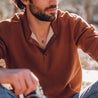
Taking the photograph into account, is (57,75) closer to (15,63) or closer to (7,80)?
(15,63)

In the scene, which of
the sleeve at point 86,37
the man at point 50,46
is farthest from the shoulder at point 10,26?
the sleeve at point 86,37

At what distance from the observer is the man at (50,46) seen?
2061mm

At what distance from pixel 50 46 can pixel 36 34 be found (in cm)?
20

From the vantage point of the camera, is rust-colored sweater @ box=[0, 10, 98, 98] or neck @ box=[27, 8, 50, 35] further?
neck @ box=[27, 8, 50, 35]

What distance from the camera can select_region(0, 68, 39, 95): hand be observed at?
1.25 meters

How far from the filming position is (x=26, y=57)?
2092mm

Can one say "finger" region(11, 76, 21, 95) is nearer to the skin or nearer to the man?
the skin

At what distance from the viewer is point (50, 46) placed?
2.08 m

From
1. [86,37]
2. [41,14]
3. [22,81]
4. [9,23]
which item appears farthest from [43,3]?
[22,81]

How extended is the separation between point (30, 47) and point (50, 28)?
0.27 metres

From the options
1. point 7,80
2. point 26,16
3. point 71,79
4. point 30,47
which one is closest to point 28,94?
point 7,80


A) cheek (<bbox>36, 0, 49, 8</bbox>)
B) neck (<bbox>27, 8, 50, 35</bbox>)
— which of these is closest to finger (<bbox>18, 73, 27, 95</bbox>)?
neck (<bbox>27, 8, 50, 35</bbox>)

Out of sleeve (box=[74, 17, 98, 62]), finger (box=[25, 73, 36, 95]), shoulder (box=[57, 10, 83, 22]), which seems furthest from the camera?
shoulder (box=[57, 10, 83, 22])

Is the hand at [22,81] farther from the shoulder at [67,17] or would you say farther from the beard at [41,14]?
the shoulder at [67,17]
